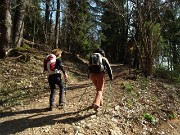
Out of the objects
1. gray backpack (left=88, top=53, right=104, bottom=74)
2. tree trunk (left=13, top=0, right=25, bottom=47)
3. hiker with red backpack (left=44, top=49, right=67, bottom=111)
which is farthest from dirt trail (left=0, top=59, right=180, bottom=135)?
tree trunk (left=13, top=0, right=25, bottom=47)

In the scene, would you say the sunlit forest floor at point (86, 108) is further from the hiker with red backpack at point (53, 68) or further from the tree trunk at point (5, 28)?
the tree trunk at point (5, 28)

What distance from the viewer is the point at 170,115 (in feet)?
33.6

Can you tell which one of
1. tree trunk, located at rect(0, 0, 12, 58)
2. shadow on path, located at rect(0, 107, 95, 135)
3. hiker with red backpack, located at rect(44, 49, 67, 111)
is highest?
tree trunk, located at rect(0, 0, 12, 58)

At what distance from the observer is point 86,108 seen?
9.55 meters

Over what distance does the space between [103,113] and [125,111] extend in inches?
32.5

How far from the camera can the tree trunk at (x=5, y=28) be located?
14.6 m

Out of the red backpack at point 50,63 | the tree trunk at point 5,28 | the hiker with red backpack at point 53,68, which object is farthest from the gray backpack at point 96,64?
the tree trunk at point 5,28

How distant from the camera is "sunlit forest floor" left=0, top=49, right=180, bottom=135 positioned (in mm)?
8453

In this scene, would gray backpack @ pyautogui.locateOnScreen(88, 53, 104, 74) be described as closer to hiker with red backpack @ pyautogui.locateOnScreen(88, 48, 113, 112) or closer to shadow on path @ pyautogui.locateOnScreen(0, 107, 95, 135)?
hiker with red backpack @ pyautogui.locateOnScreen(88, 48, 113, 112)

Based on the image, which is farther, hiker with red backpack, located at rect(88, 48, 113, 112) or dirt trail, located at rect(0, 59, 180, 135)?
hiker with red backpack, located at rect(88, 48, 113, 112)

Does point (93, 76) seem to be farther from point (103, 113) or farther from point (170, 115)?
point (170, 115)

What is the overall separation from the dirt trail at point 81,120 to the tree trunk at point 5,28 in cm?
510

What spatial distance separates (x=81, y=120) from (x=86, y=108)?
3.02 feet

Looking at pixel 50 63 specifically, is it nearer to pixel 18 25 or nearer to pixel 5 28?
pixel 5 28
